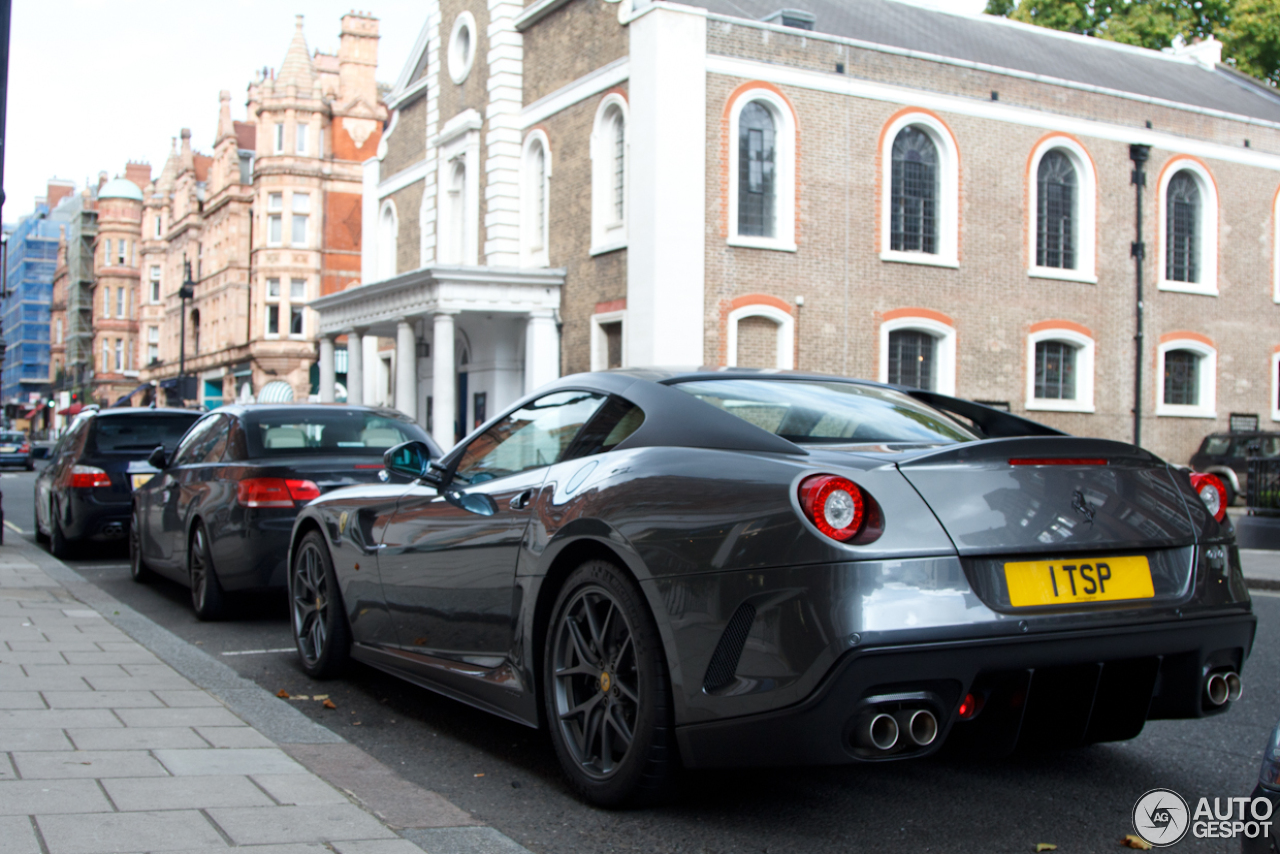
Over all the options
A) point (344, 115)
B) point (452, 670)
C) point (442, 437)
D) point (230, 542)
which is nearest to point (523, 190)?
point (442, 437)

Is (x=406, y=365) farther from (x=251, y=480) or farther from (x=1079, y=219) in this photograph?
(x=251, y=480)

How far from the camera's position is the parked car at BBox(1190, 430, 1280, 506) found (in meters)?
28.2

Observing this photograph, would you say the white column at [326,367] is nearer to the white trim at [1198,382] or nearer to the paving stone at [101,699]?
the white trim at [1198,382]

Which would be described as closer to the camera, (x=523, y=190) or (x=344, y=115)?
(x=523, y=190)

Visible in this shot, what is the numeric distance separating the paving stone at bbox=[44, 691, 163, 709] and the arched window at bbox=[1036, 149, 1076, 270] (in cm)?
2577

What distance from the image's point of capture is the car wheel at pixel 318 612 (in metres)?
5.97

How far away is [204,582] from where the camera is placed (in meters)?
8.27

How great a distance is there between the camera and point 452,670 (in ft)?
15.6

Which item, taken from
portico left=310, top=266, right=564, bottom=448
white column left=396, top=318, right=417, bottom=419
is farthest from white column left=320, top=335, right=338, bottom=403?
white column left=396, top=318, right=417, bottom=419

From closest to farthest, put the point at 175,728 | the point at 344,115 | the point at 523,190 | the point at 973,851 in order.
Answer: the point at 973,851, the point at 175,728, the point at 523,190, the point at 344,115

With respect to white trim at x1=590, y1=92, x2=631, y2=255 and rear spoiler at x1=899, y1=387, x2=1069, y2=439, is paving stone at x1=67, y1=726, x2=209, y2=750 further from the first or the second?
white trim at x1=590, y1=92, x2=631, y2=255

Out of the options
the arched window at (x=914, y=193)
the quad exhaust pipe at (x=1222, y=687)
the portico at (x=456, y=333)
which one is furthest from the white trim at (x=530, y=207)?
the quad exhaust pipe at (x=1222, y=687)

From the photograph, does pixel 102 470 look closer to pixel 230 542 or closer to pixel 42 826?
pixel 230 542

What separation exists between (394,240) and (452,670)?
3466 cm
